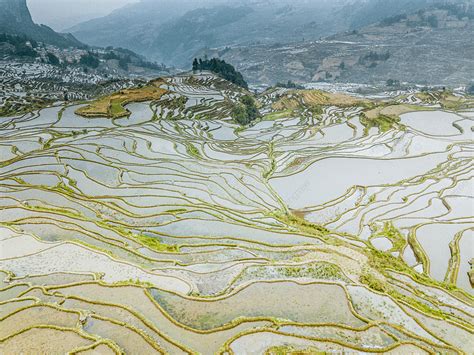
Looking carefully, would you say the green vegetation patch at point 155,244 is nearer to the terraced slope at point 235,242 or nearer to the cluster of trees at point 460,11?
the terraced slope at point 235,242

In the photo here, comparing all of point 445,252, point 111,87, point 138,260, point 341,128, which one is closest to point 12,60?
point 111,87

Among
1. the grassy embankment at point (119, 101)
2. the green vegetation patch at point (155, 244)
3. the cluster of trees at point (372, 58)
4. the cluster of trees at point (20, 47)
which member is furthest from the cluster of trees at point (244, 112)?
the cluster of trees at point (20, 47)

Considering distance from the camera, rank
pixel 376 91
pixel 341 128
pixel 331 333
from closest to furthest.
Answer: pixel 331 333 < pixel 341 128 < pixel 376 91

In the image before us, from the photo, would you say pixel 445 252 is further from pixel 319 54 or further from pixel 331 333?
pixel 319 54

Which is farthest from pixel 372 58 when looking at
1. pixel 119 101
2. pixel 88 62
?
pixel 119 101

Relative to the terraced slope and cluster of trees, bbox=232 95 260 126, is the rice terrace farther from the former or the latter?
cluster of trees, bbox=232 95 260 126

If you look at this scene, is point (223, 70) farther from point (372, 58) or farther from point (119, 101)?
point (372, 58)
